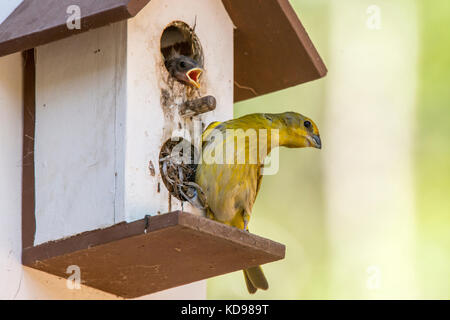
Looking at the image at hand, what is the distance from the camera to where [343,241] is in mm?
9859

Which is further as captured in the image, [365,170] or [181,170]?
[365,170]

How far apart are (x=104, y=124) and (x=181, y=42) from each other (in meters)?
0.85

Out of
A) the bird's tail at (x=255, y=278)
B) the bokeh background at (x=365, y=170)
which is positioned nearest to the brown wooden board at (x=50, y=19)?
the bird's tail at (x=255, y=278)

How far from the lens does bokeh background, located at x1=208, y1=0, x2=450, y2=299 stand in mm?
9523

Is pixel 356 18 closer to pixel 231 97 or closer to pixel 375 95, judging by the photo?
pixel 375 95

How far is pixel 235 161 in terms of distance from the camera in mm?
4777

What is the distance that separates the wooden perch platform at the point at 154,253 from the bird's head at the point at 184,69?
81cm

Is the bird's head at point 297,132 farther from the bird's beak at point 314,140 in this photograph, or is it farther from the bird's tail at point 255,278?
the bird's tail at point 255,278

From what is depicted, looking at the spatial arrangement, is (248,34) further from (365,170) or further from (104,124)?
(365,170)

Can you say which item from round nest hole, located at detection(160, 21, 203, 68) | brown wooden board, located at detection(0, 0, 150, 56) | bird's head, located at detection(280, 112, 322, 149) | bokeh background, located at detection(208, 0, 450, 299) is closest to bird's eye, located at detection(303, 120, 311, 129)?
bird's head, located at detection(280, 112, 322, 149)

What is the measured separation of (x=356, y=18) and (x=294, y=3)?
2.14 ft

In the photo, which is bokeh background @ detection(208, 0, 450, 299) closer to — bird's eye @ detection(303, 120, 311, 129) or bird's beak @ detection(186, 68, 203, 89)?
bird's eye @ detection(303, 120, 311, 129)

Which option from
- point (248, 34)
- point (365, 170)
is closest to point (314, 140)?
point (248, 34)
